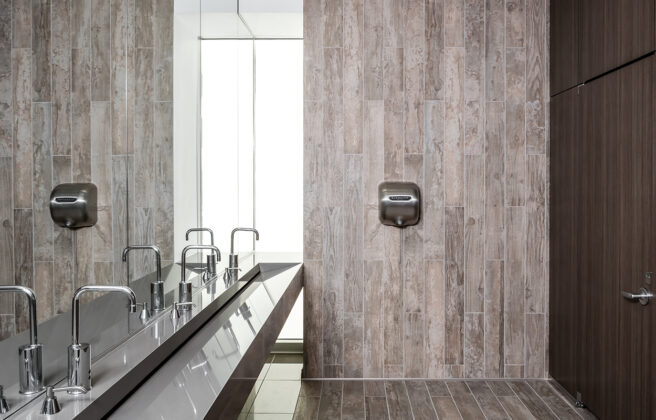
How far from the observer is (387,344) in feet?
12.3

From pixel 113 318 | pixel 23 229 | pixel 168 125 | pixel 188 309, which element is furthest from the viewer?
pixel 168 125

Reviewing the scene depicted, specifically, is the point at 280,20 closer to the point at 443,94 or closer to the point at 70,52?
the point at 443,94

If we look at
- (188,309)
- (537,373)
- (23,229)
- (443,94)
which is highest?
(443,94)

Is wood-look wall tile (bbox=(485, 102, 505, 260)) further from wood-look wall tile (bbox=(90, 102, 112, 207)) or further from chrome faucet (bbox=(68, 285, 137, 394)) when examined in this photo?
chrome faucet (bbox=(68, 285, 137, 394))

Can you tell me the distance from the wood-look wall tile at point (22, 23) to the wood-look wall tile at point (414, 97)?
2.76 metres

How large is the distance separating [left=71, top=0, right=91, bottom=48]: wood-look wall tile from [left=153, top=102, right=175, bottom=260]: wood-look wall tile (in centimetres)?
61

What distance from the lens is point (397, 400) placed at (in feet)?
11.1

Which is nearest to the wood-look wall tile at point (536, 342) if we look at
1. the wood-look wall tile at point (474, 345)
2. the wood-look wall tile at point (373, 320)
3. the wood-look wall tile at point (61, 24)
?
the wood-look wall tile at point (474, 345)

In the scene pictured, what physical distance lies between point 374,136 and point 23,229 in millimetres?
2748

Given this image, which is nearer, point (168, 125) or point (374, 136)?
point (168, 125)

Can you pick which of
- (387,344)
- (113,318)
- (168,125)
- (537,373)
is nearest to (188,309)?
(113,318)

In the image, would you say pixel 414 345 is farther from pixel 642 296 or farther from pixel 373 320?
pixel 642 296

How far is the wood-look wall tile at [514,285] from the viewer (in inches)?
146

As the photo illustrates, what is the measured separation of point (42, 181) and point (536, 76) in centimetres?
326
